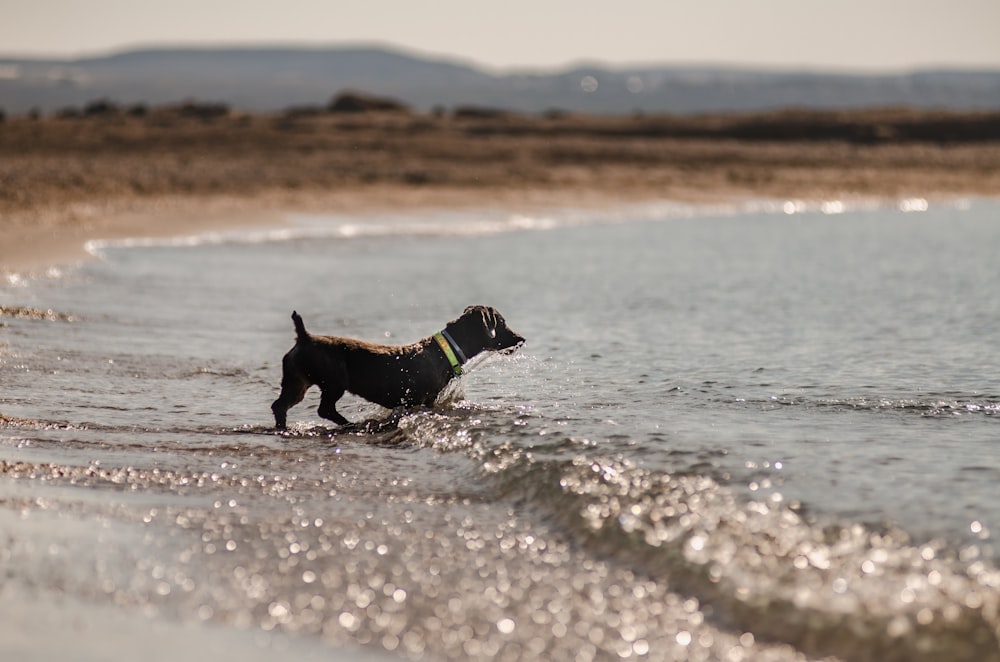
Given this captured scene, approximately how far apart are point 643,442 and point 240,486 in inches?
102

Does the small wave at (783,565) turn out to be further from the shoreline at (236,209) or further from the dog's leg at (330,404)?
the shoreline at (236,209)

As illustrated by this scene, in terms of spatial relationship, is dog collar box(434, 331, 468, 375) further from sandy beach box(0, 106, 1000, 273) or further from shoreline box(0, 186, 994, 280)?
sandy beach box(0, 106, 1000, 273)

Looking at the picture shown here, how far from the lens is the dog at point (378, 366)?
29.9ft

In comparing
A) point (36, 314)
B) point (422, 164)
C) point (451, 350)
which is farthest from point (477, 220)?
point (451, 350)

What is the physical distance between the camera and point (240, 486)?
7.37m

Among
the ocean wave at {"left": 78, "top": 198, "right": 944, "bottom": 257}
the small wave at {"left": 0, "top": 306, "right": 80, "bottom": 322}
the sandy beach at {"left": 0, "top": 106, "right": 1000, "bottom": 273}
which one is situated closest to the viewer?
the small wave at {"left": 0, "top": 306, "right": 80, "bottom": 322}

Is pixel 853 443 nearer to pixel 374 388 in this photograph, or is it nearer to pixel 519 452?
pixel 519 452

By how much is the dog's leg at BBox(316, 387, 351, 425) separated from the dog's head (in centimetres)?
129

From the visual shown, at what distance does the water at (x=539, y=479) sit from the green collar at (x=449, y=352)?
32 cm

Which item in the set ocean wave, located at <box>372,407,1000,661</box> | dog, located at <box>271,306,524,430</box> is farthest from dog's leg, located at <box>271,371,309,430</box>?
ocean wave, located at <box>372,407,1000,661</box>

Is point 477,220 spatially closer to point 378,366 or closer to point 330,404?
point 378,366

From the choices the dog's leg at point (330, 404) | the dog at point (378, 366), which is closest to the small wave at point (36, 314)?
the dog at point (378, 366)

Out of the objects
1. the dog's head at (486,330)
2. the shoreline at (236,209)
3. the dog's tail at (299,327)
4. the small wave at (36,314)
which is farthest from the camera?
the shoreline at (236,209)

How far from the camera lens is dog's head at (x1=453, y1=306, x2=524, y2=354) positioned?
10203mm
